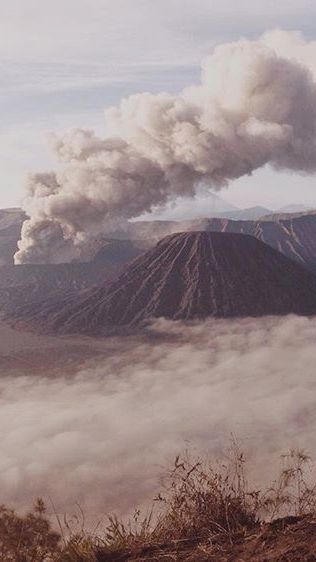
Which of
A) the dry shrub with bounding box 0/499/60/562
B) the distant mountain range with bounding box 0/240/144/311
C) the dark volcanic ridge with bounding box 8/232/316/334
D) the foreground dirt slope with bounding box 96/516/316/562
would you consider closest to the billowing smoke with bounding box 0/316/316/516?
the dark volcanic ridge with bounding box 8/232/316/334

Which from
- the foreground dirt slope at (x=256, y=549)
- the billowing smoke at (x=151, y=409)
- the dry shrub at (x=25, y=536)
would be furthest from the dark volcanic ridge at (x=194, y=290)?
the foreground dirt slope at (x=256, y=549)

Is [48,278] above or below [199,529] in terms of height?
below

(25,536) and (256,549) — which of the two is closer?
(256,549)

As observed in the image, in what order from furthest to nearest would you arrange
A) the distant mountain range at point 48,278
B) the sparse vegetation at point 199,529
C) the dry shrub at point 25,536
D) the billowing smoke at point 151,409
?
the distant mountain range at point 48,278 → the billowing smoke at point 151,409 → the dry shrub at point 25,536 → the sparse vegetation at point 199,529

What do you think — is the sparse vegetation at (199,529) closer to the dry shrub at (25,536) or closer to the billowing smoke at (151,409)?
the dry shrub at (25,536)

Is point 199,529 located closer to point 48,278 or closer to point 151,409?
point 151,409

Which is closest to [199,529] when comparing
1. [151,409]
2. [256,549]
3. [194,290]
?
[256,549]

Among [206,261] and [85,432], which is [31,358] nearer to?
[85,432]
